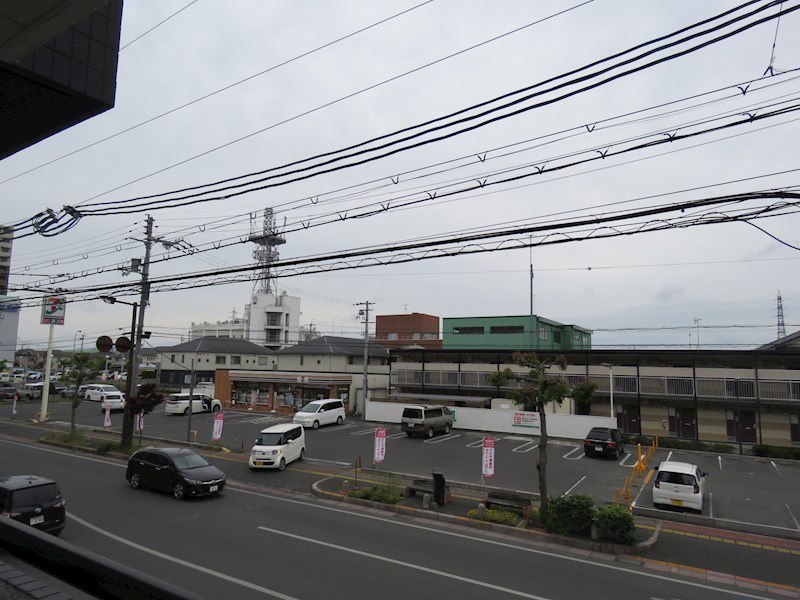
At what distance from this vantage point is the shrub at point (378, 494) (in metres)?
16.0

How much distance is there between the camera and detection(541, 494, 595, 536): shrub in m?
13.0

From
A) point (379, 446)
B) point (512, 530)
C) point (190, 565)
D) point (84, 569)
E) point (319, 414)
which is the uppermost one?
point (84, 569)

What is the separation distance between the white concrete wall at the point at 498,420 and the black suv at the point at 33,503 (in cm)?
2729

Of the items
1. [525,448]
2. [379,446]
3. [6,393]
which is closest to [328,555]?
[379,446]

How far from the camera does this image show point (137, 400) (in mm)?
25031

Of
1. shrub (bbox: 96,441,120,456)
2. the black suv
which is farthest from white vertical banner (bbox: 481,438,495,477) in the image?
shrub (bbox: 96,441,120,456)

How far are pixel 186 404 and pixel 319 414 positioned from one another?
42.4 ft

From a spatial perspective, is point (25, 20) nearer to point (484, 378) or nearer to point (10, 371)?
point (484, 378)

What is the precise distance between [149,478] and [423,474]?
1036 cm

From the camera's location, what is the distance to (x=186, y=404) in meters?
40.3

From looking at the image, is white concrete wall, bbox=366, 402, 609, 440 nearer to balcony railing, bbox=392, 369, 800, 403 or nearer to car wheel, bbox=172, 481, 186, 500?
balcony railing, bbox=392, 369, 800, 403

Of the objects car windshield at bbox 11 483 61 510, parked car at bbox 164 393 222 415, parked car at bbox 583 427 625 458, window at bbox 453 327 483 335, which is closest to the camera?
car windshield at bbox 11 483 61 510

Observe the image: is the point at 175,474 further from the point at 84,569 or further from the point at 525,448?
the point at 525,448

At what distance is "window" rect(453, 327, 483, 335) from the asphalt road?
41040mm
